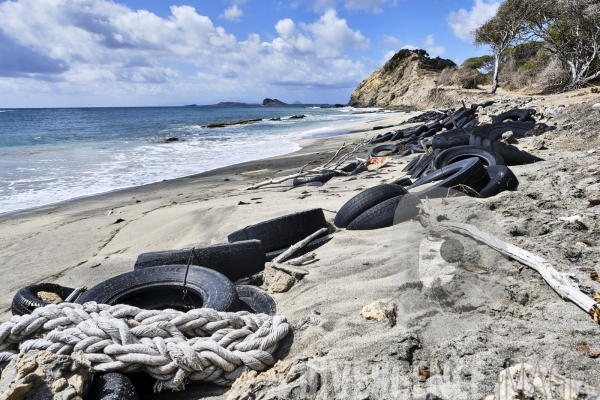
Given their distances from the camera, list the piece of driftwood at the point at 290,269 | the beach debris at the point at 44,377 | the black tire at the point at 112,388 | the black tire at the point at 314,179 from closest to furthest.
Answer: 1. the beach debris at the point at 44,377
2. the black tire at the point at 112,388
3. the piece of driftwood at the point at 290,269
4. the black tire at the point at 314,179

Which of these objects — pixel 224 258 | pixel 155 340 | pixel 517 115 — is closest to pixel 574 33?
pixel 517 115

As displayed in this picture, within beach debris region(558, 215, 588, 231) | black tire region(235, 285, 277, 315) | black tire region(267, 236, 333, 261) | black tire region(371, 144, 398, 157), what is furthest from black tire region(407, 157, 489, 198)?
black tire region(371, 144, 398, 157)

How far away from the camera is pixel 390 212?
4129 millimetres

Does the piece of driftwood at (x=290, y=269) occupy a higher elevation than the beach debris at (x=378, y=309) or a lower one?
lower

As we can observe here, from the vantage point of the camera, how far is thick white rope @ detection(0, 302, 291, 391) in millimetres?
1934

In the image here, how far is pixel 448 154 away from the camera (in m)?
6.32

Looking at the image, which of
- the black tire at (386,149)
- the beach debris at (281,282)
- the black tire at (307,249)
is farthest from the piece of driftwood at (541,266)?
the black tire at (386,149)

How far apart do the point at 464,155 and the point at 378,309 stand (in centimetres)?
446

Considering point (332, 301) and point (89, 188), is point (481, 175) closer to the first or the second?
point (332, 301)

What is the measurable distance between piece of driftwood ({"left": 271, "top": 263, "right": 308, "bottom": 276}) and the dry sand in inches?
3.8

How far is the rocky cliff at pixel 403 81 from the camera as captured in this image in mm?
50978

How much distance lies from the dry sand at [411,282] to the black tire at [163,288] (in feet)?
1.91

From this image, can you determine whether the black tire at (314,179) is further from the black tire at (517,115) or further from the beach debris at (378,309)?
the black tire at (517,115)

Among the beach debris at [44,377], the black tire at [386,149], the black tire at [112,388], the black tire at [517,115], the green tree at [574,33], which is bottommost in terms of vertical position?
the black tire at [112,388]
